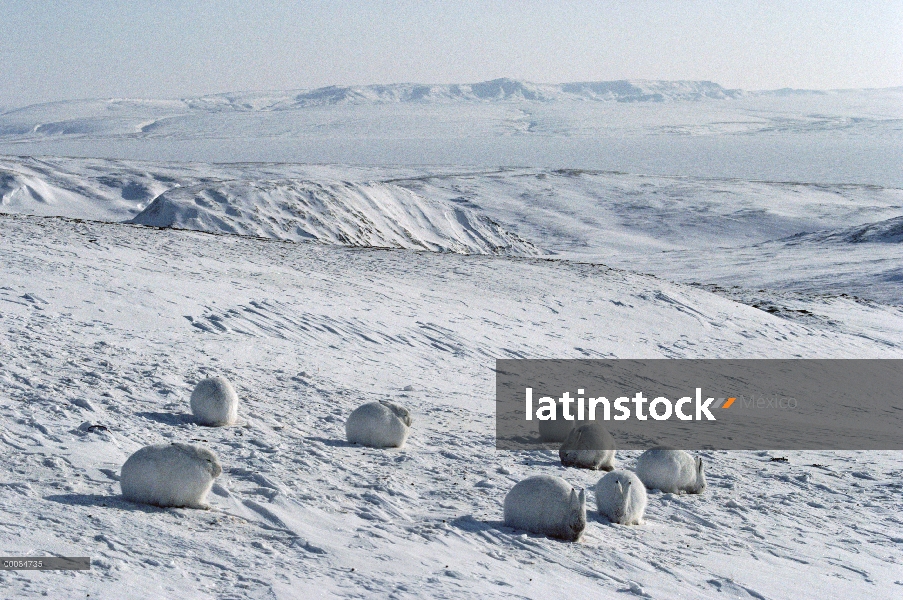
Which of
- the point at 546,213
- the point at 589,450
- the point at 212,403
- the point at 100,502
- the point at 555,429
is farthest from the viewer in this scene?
the point at 546,213

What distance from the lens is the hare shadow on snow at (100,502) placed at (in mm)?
6902

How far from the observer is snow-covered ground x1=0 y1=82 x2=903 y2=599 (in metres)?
6.55

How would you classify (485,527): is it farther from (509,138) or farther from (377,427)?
(509,138)

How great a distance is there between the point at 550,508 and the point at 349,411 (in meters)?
4.73

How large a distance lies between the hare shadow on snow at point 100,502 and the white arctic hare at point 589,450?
4758 mm

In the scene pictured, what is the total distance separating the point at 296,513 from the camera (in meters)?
7.54

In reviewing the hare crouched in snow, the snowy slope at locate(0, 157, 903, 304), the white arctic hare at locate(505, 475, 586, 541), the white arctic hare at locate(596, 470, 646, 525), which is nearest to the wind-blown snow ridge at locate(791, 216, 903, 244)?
the snowy slope at locate(0, 157, 903, 304)

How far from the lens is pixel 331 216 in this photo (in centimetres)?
3572

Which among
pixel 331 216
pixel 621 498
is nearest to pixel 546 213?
pixel 331 216

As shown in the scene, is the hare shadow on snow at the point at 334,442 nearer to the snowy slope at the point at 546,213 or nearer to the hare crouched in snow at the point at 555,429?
the hare crouched in snow at the point at 555,429

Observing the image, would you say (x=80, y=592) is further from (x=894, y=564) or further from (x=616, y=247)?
(x=616, y=247)

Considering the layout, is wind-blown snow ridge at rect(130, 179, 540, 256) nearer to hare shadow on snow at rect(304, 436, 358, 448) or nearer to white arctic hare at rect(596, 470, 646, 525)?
hare shadow on snow at rect(304, 436, 358, 448)

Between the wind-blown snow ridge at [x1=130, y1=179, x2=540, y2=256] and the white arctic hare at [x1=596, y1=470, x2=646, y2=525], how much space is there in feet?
78.8

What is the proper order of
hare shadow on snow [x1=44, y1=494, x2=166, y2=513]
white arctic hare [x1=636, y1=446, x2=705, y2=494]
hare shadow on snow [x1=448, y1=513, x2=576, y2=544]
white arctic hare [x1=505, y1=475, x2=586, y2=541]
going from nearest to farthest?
hare shadow on snow [x1=44, y1=494, x2=166, y2=513] < white arctic hare [x1=505, y1=475, x2=586, y2=541] < hare shadow on snow [x1=448, y1=513, x2=576, y2=544] < white arctic hare [x1=636, y1=446, x2=705, y2=494]
